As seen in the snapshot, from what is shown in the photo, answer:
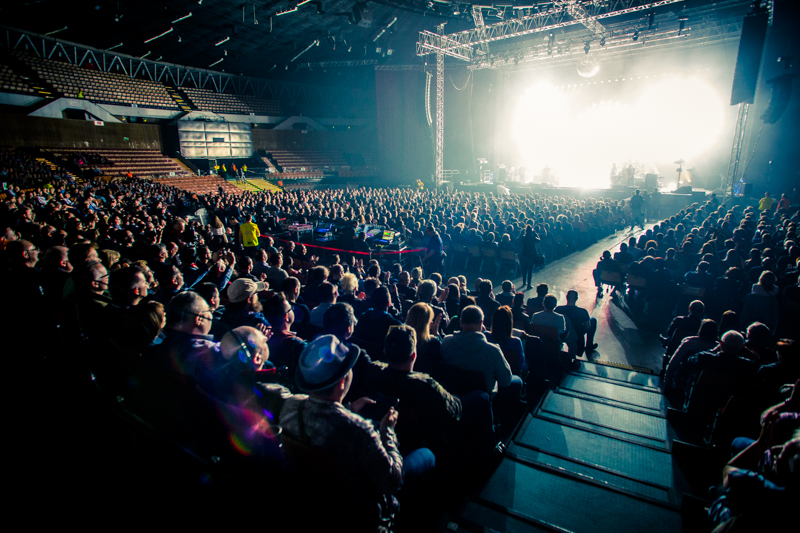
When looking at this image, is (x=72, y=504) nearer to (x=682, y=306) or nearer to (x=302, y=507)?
(x=302, y=507)

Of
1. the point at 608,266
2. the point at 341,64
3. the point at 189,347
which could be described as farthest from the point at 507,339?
the point at 341,64

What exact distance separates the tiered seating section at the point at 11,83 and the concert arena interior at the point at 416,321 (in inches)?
6.4

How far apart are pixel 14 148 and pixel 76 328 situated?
23.3m

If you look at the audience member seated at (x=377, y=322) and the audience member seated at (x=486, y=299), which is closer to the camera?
the audience member seated at (x=377, y=322)

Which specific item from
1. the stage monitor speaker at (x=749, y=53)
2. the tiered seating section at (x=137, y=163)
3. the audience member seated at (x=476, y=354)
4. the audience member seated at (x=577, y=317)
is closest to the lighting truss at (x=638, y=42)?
the stage monitor speaker at (x=749, y=53)

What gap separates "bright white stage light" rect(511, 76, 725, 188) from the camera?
68.8 feet

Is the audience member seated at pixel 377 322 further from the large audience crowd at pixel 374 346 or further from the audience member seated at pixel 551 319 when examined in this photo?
the audience member seated at pixel 551 319

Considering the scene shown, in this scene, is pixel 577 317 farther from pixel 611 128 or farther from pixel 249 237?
pixel 611 128

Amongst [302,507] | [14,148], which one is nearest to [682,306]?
[302,507]

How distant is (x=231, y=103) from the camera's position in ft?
98.1

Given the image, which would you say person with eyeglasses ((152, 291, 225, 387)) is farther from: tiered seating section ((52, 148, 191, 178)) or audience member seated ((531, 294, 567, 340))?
tiered seating section ((52, 148, 191, 178))

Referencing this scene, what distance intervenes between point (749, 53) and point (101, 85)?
31.3 metres

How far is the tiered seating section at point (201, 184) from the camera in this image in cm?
2281

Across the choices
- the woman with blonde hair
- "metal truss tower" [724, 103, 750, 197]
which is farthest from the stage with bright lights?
the woman with blonde hair
